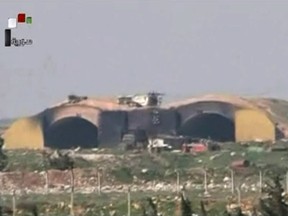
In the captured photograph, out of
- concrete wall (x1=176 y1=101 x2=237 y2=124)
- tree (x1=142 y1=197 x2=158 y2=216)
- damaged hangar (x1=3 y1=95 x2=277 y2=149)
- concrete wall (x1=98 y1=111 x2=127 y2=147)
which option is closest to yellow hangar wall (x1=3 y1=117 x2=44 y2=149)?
damaged hangar (x1=3 y1=95 x2=277 y2=149)

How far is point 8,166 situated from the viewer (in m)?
57.4

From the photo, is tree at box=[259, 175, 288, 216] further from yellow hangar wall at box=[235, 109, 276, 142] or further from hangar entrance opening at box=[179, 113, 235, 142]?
hangar entrance opening at box=[179, 113, 235, 142]

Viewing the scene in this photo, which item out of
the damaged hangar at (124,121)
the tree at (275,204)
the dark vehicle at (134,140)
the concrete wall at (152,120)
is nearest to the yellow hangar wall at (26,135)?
the damaged hangar at (124,121)

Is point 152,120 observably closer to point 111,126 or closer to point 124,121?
point 124,121

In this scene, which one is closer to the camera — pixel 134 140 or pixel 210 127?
pixel 134 140

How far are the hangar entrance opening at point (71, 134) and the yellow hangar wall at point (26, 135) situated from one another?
441 millimetres

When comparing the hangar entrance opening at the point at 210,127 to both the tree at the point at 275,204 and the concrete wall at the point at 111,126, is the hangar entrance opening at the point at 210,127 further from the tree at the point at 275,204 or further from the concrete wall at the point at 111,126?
the tree at the point at 275,204

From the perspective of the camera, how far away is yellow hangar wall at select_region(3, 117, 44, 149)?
74312mm

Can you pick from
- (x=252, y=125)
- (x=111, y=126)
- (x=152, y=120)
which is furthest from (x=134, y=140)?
(x=252, y=125)

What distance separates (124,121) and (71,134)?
303cm

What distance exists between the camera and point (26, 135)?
75.5 meters

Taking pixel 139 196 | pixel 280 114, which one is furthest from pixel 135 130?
pixel 139 196

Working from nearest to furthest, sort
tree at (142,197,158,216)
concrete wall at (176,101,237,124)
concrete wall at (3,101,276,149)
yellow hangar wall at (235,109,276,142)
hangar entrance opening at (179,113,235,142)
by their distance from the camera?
tree at (142,197,158,216) → concrete wall at (3,101,276,149) → yellow hangar wall at (235,109,276,142) → concrete wall at (176,101,237,124) → hangar entrance opening at (179,113,235,142)

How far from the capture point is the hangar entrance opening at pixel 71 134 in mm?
74562
